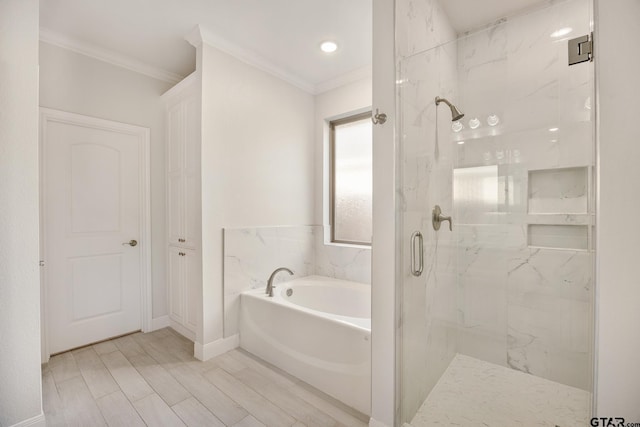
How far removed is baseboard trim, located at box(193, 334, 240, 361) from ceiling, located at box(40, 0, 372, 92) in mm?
2546

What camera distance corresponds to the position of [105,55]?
2.59 metres

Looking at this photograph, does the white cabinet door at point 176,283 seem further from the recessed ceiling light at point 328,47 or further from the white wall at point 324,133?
the recessed ceiling light at point 328,47

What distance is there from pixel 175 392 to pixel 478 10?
3355 mm

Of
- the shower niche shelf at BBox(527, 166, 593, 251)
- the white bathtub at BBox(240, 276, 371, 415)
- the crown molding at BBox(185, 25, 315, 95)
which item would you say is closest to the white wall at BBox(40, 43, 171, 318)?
the crown molding at BBox(185, 25, 315, 95)

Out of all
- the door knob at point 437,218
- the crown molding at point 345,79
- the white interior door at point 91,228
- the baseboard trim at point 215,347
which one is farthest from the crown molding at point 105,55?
the door knob at point 437,218

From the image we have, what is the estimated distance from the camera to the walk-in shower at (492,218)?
5.09 feet

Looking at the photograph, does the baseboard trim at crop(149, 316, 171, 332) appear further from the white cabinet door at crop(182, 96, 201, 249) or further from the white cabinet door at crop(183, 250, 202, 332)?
the white cabinet door at crop(182, 96, 201, 249)

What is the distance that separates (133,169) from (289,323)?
219cm

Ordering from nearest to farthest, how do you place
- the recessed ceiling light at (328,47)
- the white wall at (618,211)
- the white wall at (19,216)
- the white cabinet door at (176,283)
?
the white wall at (618,211) < the white wall at (19,216) < the recessed ceiling light at (328,47) < the white cabinet door at (176,283)

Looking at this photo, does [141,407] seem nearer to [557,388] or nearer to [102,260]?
[102,260]

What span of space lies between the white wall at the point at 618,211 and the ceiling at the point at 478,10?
4.07 ft

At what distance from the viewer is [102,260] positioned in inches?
104

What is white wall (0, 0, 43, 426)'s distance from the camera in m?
1.43

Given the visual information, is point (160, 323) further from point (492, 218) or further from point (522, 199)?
point (522, 199)
